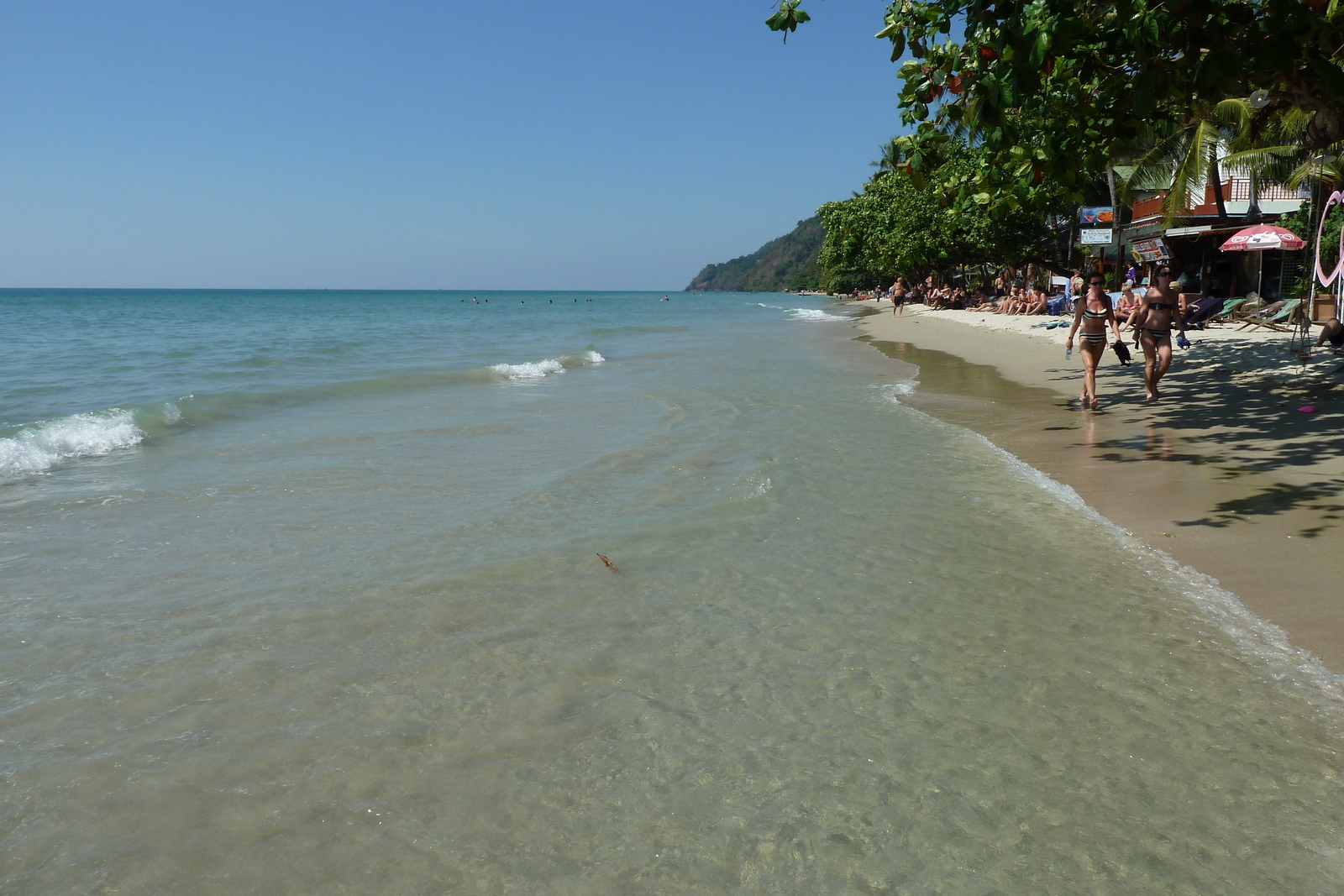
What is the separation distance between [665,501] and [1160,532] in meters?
3.39

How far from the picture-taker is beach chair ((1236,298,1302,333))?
19.6 metres

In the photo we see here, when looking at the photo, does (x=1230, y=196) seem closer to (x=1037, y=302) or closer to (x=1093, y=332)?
(x=1037, y=302)

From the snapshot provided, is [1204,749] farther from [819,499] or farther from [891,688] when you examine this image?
[819,499]

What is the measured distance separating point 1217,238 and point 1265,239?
30.6 feet

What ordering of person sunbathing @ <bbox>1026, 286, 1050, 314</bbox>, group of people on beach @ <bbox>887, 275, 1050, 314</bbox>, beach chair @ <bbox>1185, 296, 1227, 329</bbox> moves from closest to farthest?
beach chair @ <bbox>1185, 296, 1227, 329</bbox> < person sunbathing @ <bbox>1026, 286, 1050, 314</bbox> < group of people on beach @ <bbox>887, 275, 1050, 314</bbox>

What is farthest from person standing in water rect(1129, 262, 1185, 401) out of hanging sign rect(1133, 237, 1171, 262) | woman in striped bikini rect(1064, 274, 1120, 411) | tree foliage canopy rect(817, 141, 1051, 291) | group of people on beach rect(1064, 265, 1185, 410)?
hanging sign rect(1133, 237, 1171, 262)

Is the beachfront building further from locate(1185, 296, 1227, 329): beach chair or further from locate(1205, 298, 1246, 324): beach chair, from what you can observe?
locate(1185, 296, 1227, 329): beach chair

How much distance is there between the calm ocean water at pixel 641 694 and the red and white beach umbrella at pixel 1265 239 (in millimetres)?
17969

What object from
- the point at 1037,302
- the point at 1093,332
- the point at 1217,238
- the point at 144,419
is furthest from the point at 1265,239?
the point at 144,419

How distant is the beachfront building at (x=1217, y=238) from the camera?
27170 millimetres

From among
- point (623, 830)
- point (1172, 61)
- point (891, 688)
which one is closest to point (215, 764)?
point (623, 830)

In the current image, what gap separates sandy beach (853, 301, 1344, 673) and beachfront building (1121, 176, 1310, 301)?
10.4 meters

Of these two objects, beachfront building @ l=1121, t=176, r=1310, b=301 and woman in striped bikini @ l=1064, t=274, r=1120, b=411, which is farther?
beachfront building @ l=1121, t=176, r=1310, b=301

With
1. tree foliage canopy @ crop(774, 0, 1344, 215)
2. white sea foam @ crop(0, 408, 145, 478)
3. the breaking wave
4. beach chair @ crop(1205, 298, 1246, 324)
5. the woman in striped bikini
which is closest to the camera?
tree foliage canopy @ crop(774, 0, 1344, 215)
